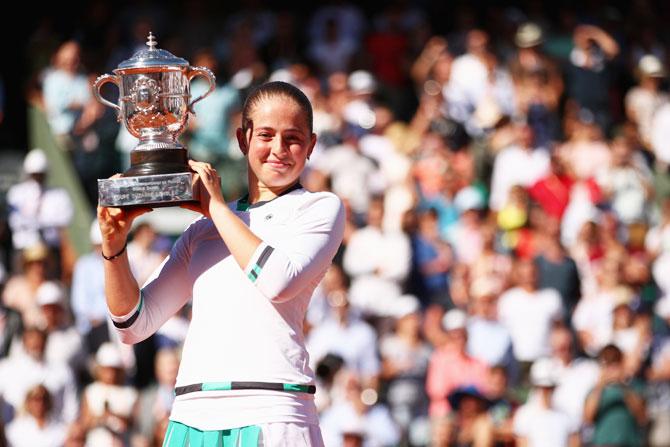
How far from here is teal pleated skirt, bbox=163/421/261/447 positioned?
4.89m

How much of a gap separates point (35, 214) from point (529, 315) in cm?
437

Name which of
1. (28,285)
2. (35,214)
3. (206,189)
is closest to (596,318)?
(28,285)

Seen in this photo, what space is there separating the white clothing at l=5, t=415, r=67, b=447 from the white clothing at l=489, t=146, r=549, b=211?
15.4ft

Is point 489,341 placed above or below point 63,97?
below

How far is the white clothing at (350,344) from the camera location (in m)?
12.1

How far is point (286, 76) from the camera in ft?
50.3

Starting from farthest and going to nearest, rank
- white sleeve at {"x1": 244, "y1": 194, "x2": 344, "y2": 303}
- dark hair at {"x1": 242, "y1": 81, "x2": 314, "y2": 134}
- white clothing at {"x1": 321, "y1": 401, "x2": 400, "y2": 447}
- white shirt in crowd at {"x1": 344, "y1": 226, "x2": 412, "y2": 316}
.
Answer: white shirt in crowd at {"x1": 344, "y1": 226, "x2": 412, "y2": 316} < white clothing at {"x1": 321, "y1": 401, "x2": 400, "y2": 447} < dark hair at {"x1": 242, "y1": 81, "x2": 314, "y2": 134} < white sleeve at {"x1": 244, "y1": 194, "x2": 344, "y2": 303}

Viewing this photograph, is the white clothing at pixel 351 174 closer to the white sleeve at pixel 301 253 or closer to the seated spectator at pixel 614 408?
the seated spectator at pixel 614 408

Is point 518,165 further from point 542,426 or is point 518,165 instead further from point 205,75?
point 205,75

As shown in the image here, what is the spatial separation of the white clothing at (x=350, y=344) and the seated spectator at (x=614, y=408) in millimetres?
1630

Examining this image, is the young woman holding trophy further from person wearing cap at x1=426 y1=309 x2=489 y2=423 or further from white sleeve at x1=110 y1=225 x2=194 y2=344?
person wearing cap at x1=426 y1=309 x2=489 y2=423

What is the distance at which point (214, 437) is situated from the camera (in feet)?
16.1

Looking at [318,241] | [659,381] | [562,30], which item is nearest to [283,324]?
[318,241]

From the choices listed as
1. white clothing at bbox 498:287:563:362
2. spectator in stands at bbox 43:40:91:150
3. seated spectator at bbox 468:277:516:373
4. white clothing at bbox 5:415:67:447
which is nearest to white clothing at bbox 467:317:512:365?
seated spectator at bbox 468:277:516:373
